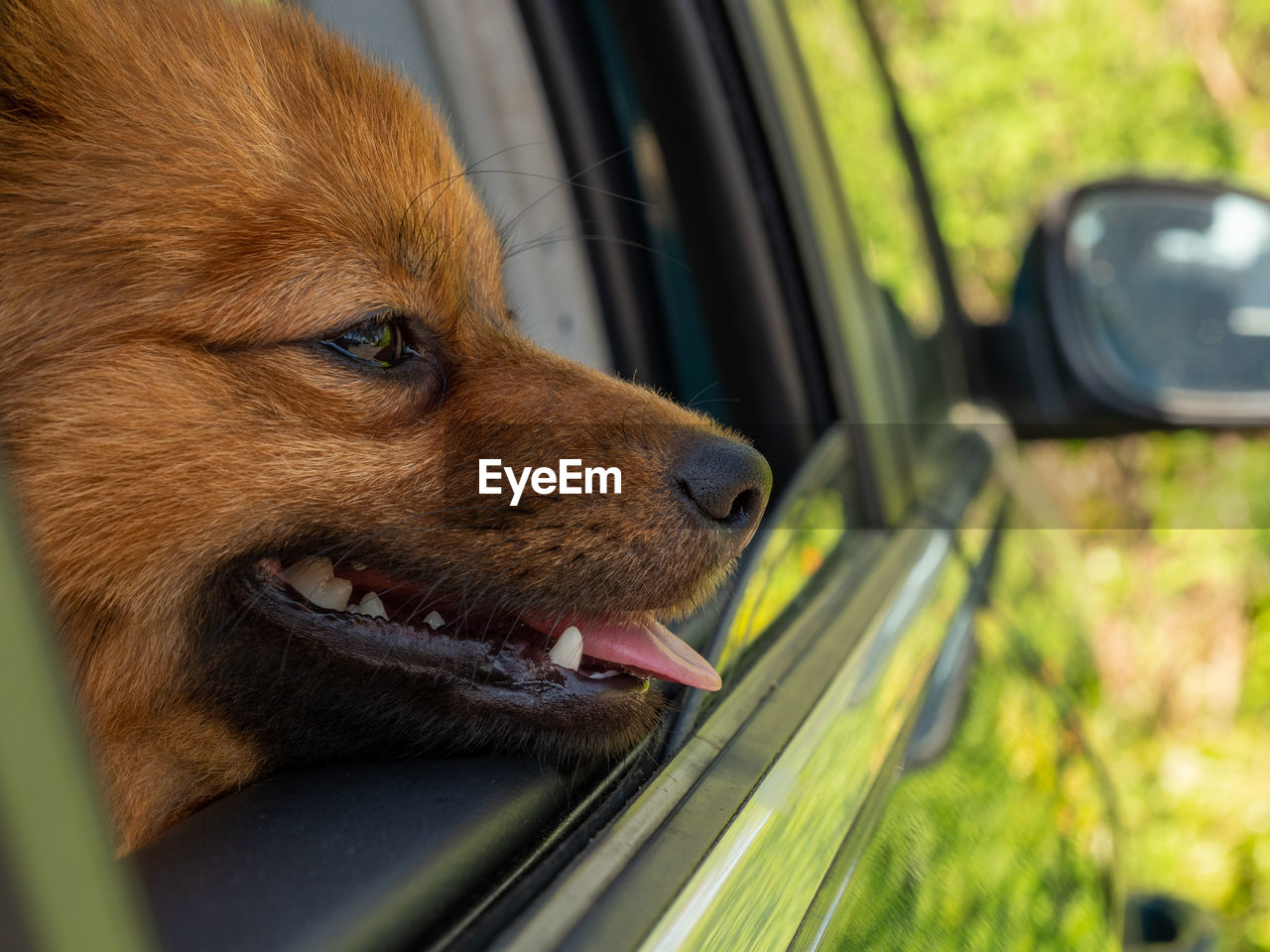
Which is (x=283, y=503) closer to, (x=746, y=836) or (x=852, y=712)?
(x=746, y=836)

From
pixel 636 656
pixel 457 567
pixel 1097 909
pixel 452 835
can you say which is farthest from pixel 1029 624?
pixel 452 835

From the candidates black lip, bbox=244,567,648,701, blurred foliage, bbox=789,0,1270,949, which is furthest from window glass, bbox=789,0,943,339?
blurred foliage, bbox=789,0,1270,949

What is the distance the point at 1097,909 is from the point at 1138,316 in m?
2.23

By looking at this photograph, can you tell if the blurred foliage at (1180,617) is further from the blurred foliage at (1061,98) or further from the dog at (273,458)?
the dog at (273,458)

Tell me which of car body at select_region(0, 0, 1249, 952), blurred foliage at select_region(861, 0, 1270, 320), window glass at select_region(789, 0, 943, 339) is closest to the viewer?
car body at select_region(0, 0, 1249, 952)

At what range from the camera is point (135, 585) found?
137 cm

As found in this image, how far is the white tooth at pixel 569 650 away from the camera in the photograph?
1.57 meters

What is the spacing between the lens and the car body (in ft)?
3.50

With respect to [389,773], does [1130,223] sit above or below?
below

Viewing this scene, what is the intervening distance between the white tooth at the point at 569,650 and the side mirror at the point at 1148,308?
276 centimetres

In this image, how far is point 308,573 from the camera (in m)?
1.47

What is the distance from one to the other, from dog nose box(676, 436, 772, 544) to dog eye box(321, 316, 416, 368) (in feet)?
1.31

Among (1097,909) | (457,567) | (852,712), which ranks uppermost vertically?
(457,567)

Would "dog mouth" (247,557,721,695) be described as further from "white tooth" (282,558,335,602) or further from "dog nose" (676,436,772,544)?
"dog nose" (676,436,772,544)
